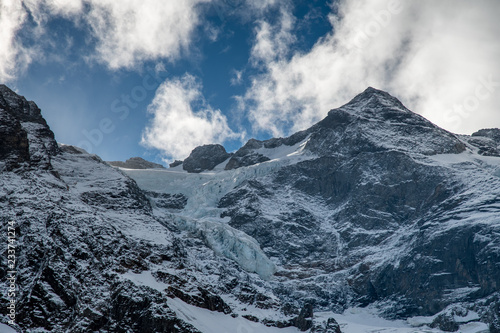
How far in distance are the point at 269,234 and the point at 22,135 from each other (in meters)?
76.6

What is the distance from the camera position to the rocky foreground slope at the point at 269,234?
61.6 m

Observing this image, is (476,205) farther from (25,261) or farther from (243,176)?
(25,261)

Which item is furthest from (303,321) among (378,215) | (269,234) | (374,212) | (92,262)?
(374,212)

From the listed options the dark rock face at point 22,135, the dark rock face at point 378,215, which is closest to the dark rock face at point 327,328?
the dark rock face at point 378,215

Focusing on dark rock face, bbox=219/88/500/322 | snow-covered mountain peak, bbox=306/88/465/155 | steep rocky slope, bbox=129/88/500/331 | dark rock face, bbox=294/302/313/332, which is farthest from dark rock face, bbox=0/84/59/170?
snow-covered mountain peak, bbox=306/88/465/155

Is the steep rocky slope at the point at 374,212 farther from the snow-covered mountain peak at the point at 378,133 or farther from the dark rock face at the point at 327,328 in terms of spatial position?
the dark rock face at the point at 327,328

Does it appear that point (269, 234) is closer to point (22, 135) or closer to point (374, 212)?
point (374, 212)

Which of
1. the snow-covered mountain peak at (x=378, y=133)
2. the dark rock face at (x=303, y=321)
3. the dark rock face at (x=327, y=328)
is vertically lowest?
the dark rock face at (x=327, y=328)

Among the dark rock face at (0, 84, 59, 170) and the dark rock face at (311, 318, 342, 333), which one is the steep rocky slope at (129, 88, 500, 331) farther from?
the dark rock face at (0, 84, 59, 170)

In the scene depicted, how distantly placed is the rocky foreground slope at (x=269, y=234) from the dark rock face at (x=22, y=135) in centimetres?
30

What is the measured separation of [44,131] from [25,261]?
52.8 meters

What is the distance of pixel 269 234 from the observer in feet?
454

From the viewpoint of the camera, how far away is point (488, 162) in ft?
491

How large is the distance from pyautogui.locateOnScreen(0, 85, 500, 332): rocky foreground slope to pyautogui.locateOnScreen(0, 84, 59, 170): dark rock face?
11.7 inches
